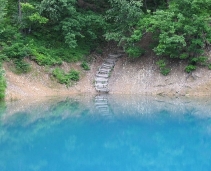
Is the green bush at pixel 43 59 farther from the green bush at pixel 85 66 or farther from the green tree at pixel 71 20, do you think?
the green bush at pixel 85 66

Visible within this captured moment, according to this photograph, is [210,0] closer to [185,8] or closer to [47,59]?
[185,8]

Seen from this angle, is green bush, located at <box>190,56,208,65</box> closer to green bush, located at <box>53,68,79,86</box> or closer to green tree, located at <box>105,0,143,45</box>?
green tree, located at <box>105,0,143,45</box>

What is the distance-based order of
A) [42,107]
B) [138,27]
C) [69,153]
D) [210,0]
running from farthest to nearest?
[138,27] < [210,0] < [42,107] < [69,153]

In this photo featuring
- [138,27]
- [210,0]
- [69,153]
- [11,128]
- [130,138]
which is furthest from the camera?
[138,27]

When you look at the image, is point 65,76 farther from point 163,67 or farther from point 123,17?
point 163,67

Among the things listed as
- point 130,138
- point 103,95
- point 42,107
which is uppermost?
point 130,138

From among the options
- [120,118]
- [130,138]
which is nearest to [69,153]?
[130,138]
